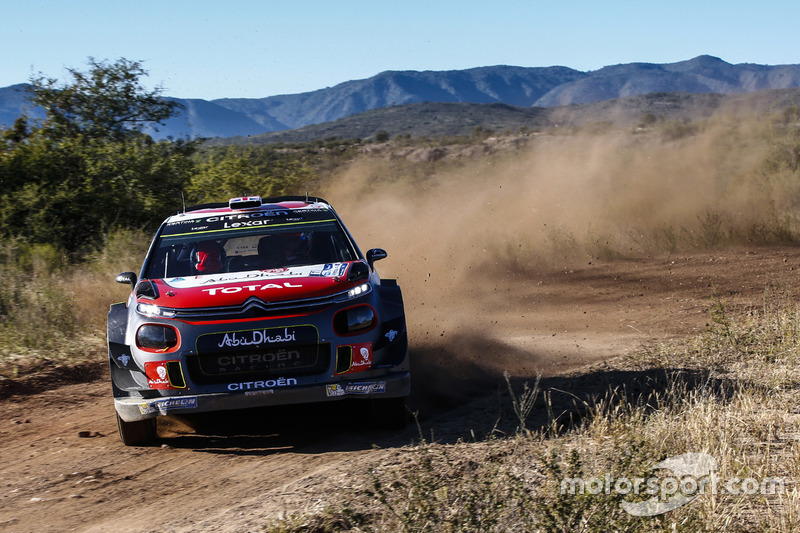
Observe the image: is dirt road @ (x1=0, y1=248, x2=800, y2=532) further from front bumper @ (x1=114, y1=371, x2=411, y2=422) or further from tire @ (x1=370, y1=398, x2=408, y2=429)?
front bumper @ (x1=114, y1=371, x2=411, y2=422)

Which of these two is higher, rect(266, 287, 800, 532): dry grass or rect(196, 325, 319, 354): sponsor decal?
rect(196, 325, 319, 354): sponsor decal

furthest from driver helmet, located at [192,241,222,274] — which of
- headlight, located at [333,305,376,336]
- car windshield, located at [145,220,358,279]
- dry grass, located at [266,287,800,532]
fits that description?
dry grass, located at [266,287,800,532]

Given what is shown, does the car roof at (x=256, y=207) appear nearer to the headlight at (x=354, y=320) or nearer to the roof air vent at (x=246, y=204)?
the roof air vent at (x=246, y=204)

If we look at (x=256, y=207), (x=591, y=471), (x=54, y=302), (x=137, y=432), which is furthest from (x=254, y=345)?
(x=54, y=302)

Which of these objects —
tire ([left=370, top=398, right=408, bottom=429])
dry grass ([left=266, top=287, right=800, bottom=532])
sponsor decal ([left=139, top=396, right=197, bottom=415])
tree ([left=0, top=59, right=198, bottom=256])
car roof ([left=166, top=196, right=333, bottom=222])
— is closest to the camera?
dry grass ([left=266, top=287, right=800, bottom=532])

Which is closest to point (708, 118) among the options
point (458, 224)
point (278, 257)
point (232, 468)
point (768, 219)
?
point (768, 219)

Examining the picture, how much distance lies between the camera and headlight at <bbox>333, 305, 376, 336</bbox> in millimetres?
5340

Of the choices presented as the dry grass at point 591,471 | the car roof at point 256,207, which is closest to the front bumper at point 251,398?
the dry grass at point 591,471

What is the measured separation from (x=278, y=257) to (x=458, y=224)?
11.4 m

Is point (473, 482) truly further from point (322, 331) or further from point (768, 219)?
point (768, 219)

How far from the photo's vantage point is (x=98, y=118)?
56.8 feet

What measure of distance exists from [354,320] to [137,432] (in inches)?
70.9

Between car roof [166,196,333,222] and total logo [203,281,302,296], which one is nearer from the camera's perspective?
total logo [203,281,302,296]

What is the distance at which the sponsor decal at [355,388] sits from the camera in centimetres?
527
